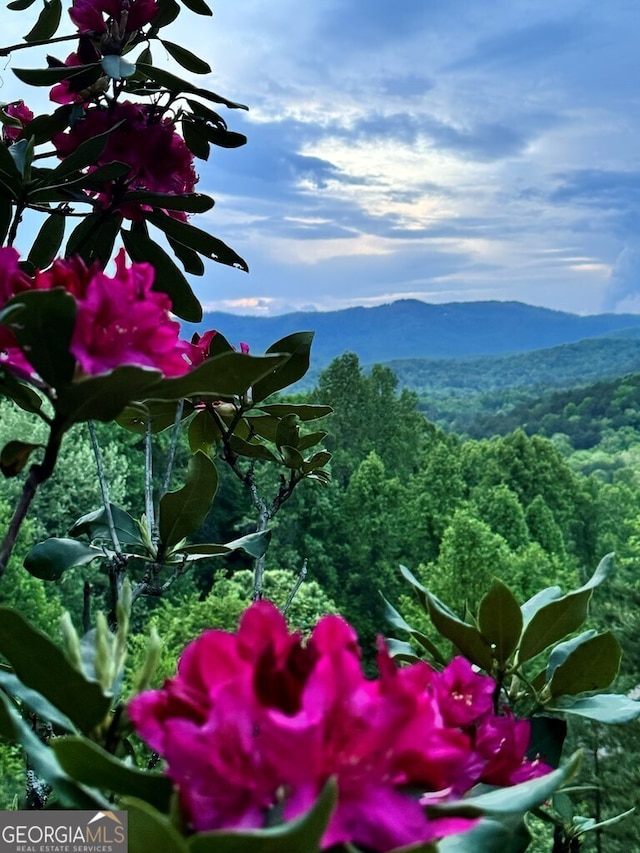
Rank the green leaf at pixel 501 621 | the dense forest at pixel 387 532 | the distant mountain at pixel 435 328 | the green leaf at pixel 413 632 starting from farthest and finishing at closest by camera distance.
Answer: the distant mountain at pixel 435 328 < the dense forest at pixel 387 532 < the green leaf at pixel 413 632 < the green leaf at pixel 501 621

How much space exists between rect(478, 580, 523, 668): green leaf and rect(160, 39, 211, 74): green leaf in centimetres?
80

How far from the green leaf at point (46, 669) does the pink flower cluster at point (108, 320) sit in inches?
6.4

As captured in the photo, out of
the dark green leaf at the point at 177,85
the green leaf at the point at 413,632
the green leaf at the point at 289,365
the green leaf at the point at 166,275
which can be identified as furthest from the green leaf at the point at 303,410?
the dark green leaf at the point at 177,85

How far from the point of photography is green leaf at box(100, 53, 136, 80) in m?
0.81

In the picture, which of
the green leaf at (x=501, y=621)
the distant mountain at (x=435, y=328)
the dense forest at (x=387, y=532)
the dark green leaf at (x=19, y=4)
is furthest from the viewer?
the distant mountain at (x=435, y=328)

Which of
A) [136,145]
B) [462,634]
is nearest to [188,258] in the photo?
[136,145]

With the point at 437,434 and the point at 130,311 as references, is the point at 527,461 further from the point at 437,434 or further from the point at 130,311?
the point at 130,311

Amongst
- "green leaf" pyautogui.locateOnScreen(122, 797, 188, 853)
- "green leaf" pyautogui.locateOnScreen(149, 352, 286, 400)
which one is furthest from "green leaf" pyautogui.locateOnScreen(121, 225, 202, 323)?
"green leaf" pyautogui.locateOnScreen(122, 797, 188, 853)

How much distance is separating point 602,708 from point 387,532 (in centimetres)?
1565

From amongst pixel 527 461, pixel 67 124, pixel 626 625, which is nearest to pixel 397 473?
pixel 527 461

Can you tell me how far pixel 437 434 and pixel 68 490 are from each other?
41.4ft

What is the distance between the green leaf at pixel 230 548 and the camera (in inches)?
32.7

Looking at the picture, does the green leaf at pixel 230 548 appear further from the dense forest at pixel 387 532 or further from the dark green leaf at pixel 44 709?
the dense forest at pixel 387 532

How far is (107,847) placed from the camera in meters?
0.40
